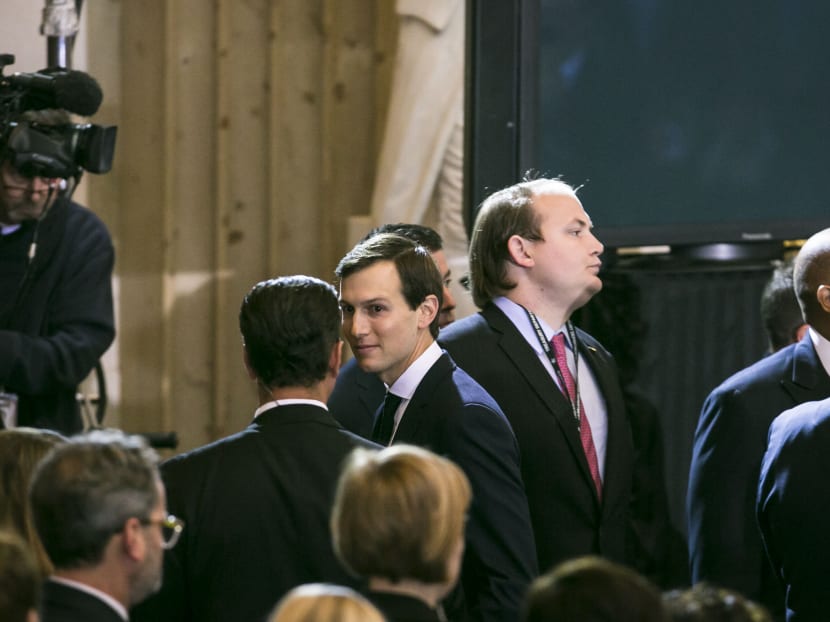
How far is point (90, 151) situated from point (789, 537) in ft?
6.68

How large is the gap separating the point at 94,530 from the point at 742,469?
168 cm

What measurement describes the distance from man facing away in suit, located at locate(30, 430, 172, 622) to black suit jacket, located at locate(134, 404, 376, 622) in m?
0.37

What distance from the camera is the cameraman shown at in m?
3.81

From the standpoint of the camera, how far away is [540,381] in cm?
311

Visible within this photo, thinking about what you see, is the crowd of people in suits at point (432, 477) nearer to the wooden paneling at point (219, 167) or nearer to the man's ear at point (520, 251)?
the man's ear at point (520, 251)

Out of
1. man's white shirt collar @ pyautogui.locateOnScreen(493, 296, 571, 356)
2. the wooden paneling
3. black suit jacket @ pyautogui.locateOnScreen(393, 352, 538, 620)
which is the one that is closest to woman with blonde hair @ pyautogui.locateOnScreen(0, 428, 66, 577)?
black suit jacket @ pyautogui.locateOnScreen(393, 352, 538, 620)

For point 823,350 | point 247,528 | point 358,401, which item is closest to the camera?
point 247,528

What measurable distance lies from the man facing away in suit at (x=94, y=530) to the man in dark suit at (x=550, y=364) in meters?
1.25

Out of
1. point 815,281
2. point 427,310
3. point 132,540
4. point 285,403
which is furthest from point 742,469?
point 132,540

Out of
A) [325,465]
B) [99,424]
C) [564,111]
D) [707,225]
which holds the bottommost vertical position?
[99,424]

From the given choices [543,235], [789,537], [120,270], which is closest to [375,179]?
[120,270]

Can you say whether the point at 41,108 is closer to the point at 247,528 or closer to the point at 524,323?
the point at 524,323

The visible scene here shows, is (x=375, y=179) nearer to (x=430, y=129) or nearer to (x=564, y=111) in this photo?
(x=430, y=129)

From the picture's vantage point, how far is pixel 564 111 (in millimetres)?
3646
